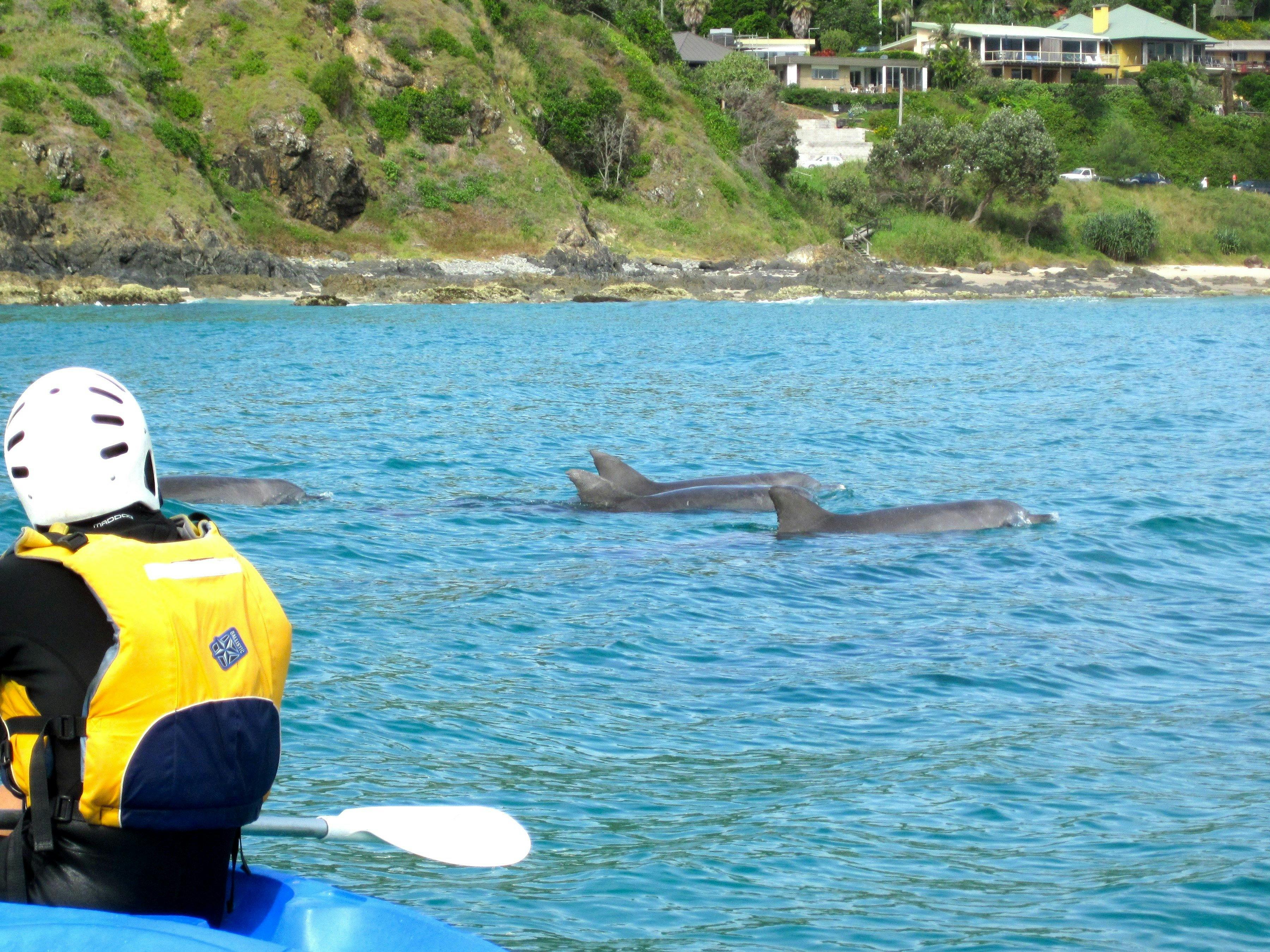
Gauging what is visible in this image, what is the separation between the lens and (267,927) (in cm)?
377

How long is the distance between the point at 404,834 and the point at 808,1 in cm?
12296

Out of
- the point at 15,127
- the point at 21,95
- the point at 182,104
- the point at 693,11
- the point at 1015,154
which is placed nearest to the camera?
the point at 15,127

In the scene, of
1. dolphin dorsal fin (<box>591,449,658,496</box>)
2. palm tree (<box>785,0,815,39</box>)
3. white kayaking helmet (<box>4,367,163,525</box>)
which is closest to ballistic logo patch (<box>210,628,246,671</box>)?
white kayaking helmet (<box>4,367,163,525</box>)

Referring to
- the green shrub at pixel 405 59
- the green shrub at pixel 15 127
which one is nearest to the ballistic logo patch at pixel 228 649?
the green shrub at pixel 15 127

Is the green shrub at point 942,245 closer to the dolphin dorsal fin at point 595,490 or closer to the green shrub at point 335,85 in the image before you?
the green shrub at point 335,85

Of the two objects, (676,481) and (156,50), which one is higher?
(156,50)

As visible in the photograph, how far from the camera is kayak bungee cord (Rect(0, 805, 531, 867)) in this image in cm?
431

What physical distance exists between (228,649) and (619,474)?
462 inches

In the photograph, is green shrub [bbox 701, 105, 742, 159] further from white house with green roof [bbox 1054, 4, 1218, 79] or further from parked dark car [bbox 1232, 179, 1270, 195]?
white house with green roof [bbox 1054, 4, 1218, 79]

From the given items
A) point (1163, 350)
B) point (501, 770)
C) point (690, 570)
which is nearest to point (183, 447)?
point (690, 570)

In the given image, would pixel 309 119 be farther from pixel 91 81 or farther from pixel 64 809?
pixel 64 809

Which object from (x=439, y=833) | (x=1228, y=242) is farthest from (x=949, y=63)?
(x=439, y=833)

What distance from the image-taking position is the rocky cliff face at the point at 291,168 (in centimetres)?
6209

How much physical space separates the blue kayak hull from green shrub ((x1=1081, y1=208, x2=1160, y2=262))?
82587 millimetres
